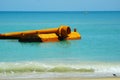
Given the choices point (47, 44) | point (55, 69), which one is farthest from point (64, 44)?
point (55, 69)

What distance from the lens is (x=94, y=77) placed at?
6.55m

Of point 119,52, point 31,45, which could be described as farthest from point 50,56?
point 31,45

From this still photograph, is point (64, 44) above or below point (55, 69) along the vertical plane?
above

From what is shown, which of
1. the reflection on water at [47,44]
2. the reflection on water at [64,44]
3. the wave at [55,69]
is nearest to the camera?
the wave at [55,69]

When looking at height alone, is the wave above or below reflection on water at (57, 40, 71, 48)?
below

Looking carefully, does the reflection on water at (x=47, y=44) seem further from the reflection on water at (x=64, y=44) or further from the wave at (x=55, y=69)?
the wave at (x=55, y=69)

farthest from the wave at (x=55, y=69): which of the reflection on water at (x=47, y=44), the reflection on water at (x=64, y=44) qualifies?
the reflection on water at (x=64, y=44)

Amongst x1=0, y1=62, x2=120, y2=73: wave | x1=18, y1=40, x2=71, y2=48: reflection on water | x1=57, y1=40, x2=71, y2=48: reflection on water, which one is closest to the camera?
x1=0, y1=62, x2=120, y2=73: wave

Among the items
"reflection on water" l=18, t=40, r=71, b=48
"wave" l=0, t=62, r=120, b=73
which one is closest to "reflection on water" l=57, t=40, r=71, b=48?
"reflection on water" l=18, t=40, r=71, b=48

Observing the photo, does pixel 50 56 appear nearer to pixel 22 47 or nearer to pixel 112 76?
pixel 22 47

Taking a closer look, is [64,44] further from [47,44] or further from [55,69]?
[55,69]

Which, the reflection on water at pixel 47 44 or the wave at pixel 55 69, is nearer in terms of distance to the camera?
the wave at pixel 55 69

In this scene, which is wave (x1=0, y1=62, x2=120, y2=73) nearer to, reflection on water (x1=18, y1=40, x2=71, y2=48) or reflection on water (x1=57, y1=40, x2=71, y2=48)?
reflection on water (x1=18, y1=40, x2=71, y2=48)

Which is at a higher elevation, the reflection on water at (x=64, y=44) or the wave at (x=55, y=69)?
the reflection on water at (x=64, y=44)
